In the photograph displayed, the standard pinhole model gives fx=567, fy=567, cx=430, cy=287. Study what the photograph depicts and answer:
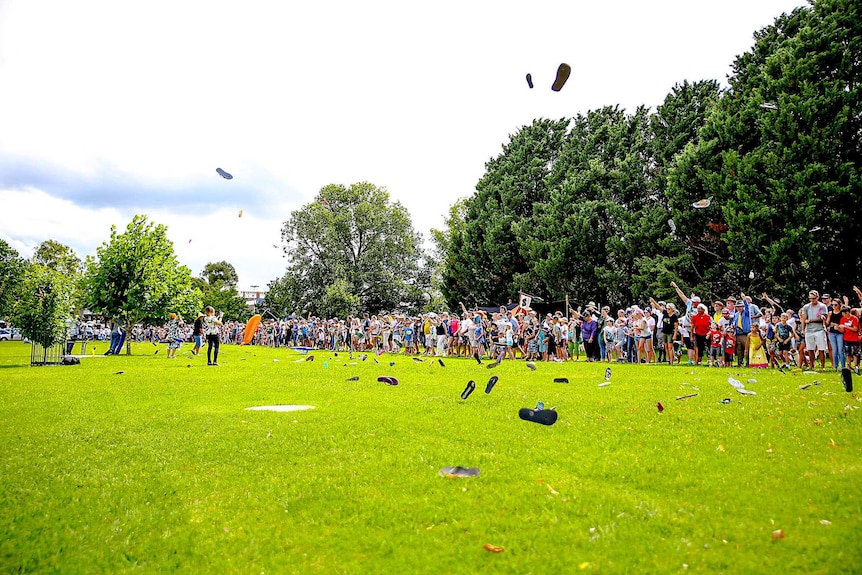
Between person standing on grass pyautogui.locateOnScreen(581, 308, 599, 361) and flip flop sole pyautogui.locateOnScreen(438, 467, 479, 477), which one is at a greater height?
person standing on grass pyautogui.locateOnScreen(581, 308, 599, 361)

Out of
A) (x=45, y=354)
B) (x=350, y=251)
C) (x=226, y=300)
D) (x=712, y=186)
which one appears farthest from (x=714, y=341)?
(x=226, y=300)

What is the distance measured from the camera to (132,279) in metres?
28.3

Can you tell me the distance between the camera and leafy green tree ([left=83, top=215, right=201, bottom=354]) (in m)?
28.1

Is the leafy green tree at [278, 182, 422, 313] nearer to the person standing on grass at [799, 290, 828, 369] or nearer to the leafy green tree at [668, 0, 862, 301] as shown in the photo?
the leafy green tree at [668, 0, 862, 301]

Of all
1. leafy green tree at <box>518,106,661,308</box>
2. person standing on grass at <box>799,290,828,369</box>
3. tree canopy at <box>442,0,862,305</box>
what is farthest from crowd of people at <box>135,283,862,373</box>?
leafy green tree at <box>518,106,661,308</box>

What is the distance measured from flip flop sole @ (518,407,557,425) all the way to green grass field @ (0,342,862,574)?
0.54ft

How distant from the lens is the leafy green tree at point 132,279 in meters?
28.1

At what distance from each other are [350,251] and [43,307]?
38907mm

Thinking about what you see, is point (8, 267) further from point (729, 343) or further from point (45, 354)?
point (729, 343)

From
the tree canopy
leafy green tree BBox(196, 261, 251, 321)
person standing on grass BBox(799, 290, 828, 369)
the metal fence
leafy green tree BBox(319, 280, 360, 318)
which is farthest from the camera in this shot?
leafy green tree BBox(196, 261, 251, 321)

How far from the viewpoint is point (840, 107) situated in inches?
825

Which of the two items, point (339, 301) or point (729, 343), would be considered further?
point (339, 301)

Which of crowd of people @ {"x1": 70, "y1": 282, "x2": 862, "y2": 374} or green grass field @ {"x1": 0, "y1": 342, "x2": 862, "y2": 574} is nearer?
green grass field @ {"x1": 0, "y1": 342, "x2": 862, "y2": 574}

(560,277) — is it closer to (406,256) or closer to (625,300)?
(625,300)
